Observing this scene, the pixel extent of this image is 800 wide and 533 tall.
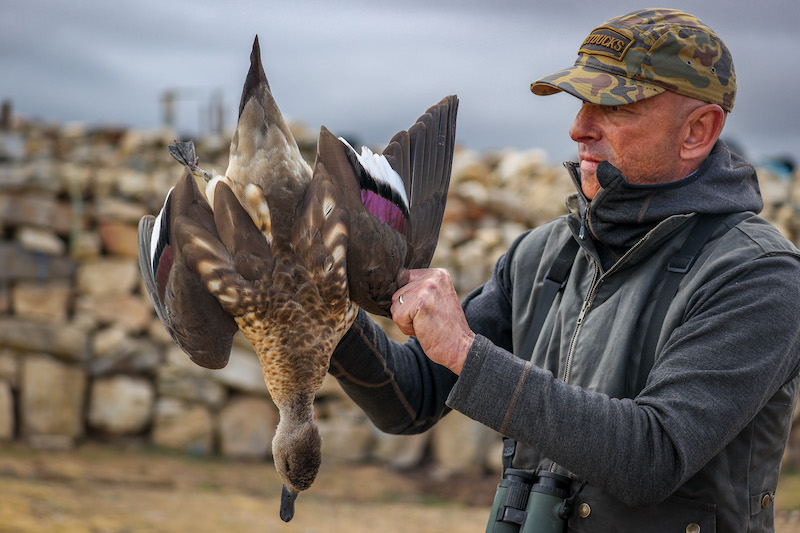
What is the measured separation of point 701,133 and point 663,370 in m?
0.92

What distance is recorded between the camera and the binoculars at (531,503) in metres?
2.82

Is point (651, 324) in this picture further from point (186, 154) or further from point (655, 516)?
point (186, 154)

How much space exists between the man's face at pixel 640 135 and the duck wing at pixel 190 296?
1.50 m

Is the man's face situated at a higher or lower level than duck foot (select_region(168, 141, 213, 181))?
higher

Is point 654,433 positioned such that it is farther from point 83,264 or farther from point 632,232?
point 83,264

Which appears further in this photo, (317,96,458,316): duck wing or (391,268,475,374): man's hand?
(317,96,458,316): duck wing

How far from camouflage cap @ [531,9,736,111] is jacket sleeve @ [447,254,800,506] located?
75 centimetres

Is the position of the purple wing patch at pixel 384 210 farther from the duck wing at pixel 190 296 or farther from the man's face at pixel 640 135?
the man's face at pixel 640 135

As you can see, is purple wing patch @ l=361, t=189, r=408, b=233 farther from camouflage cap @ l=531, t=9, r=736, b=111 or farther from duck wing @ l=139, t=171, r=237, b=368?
camouflage cap @ l=531, t=9, r=736, b=111

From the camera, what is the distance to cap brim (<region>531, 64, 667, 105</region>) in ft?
9.19

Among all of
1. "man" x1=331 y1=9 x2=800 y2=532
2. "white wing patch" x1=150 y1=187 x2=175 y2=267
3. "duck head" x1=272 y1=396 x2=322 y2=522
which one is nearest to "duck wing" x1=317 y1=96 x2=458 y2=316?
"man" x1=331 y1=9 x2=800 y2=532

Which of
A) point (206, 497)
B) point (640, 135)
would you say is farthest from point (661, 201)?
point (206, 497)

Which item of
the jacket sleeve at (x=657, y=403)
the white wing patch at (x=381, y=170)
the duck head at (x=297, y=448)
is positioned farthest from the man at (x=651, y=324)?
the duck head at (x=297, y=448)

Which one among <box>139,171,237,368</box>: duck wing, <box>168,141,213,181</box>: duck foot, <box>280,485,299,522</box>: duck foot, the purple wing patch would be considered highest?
<box>168,141,213,181</box>: duck foot
